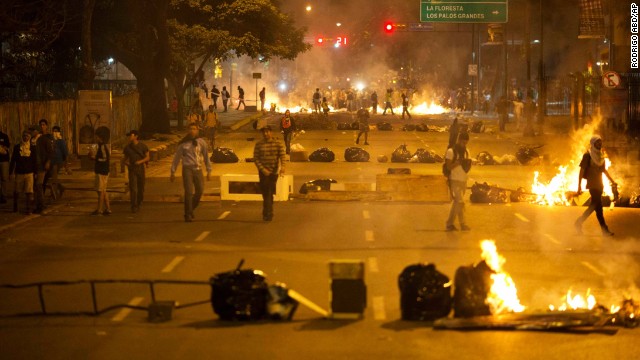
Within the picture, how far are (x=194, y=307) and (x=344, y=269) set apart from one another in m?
1.97

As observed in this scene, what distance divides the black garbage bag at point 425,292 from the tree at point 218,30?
39.2 metres

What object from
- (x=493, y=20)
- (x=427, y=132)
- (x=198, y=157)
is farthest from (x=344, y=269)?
(x=493, y=20)

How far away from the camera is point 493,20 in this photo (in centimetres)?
5522

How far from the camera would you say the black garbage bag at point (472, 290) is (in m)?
10.6

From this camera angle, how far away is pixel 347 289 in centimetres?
1087

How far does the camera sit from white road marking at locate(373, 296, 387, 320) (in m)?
11.2

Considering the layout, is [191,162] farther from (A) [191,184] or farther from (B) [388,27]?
(B) [388,27]

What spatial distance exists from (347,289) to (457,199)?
7457mm

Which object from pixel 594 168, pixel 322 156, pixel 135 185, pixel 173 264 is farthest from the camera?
pixel 322 156

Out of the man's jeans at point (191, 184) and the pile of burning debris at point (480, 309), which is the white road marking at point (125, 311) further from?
the man's jeans at point (191, 184)

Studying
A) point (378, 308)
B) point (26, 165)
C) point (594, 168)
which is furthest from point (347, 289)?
point (26, 165)

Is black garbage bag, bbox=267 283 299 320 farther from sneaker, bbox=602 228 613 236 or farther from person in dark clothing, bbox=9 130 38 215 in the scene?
person in dark clothing, bbox=9 130 38 215

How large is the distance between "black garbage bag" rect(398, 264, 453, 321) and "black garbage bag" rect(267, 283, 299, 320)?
116 centimetres

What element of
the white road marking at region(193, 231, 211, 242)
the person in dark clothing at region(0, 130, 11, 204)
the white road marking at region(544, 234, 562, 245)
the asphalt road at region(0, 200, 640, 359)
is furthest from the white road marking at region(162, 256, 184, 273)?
the person in dark clothing at region(0, 130, 11, 204)
